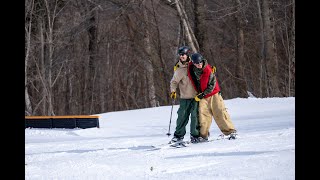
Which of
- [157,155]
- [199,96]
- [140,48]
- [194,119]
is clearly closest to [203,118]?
[194,119]

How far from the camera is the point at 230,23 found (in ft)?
112

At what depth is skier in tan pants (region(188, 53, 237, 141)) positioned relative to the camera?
7.76 metres

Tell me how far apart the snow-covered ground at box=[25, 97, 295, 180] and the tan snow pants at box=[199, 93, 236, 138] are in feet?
1.07

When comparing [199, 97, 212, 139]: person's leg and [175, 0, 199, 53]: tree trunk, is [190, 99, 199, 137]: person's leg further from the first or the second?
[175, 0, 199, 53]: tree trunk

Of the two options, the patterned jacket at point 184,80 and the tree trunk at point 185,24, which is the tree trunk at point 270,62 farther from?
the patterned jacket at point 184,80

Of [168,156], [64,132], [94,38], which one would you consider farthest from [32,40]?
[168,156]

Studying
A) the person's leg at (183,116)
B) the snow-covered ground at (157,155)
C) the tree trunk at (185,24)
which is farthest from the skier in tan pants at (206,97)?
the tree trunk at (185,24)

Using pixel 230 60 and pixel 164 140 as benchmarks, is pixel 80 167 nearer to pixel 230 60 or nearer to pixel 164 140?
pixel 164 140

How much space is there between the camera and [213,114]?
8.07m

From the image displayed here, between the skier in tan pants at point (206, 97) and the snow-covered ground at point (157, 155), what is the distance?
0.39 metres

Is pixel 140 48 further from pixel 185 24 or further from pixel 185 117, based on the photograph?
pixel 185 117

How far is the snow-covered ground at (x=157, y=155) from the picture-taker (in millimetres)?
4871

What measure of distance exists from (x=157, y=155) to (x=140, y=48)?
24369 mm

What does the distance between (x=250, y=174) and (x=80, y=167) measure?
6.52 ft
